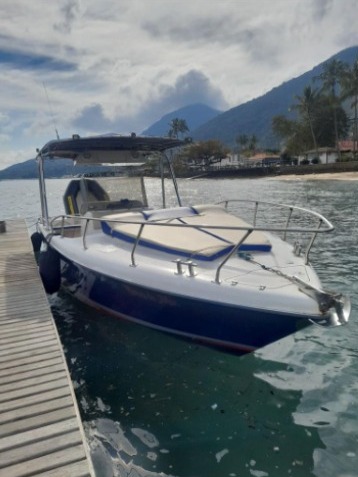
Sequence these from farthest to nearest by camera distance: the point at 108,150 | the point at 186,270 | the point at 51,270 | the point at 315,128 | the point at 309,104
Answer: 1. the point at 315,128
2. the point at 309,104
3. the point at 108,150
4. the point at 51,270
5. the point at 186,270

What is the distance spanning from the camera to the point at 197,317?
4.73 metres

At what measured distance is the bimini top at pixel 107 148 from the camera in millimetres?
8039

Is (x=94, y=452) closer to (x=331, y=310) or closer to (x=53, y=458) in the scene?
(x=53, y=458)

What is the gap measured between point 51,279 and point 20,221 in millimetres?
9811

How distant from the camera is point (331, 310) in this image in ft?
13.1

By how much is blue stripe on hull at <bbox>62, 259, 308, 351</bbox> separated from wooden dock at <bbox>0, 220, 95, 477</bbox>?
1.02 m

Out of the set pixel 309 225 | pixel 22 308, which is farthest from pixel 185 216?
pixel 309 225

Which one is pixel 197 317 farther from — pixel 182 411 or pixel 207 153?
pixel 207 153

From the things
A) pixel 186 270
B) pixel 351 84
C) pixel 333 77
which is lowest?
pixel 186 270

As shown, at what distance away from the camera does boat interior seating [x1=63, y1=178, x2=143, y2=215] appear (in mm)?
8328

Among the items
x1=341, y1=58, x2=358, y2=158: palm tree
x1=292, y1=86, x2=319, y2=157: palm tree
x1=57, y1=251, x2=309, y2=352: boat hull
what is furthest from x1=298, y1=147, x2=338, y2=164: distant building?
x1=57, y1=251, x2=309, y2=352: boat hull

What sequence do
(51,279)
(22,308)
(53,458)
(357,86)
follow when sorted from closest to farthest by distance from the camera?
(53,458)
(22,308)
(51,279)
(357,86)

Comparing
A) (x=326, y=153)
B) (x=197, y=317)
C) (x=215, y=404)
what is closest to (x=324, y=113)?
(x=326, y=153)

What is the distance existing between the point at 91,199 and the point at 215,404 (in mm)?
5260
